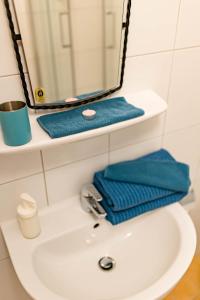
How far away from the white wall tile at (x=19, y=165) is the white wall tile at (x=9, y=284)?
1.18 feet

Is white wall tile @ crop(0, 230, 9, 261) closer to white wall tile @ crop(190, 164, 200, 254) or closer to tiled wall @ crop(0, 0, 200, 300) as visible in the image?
tiled wall @ crop(0, 0, 200, 300)

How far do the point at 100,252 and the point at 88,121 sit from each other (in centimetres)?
48

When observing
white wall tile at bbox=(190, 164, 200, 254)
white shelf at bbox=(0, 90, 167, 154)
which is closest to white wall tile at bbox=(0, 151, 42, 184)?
white shelf at bbox=(0, 90, 167, 154)

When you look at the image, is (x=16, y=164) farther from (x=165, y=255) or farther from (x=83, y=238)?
(x=165, y=255)

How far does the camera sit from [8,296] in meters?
1.16

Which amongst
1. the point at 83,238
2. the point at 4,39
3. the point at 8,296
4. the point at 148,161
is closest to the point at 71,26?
the point at 4,39

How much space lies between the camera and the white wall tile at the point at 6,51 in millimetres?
707

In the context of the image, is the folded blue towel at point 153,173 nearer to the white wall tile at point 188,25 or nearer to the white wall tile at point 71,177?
the white wall tile at point 71,177

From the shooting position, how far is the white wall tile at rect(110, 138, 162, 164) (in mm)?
1080

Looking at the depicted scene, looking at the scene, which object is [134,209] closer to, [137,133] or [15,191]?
[137,133]

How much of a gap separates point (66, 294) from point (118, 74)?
0.68m

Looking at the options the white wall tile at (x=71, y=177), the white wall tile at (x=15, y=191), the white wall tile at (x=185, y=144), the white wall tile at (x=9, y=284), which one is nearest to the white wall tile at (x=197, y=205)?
the white wall tile at (x=185, y=144)

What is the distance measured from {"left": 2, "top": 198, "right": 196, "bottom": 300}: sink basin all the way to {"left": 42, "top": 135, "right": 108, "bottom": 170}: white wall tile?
178 millimetres

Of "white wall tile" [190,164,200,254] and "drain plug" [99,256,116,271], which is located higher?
"drain plug" [99,256,116,271]
